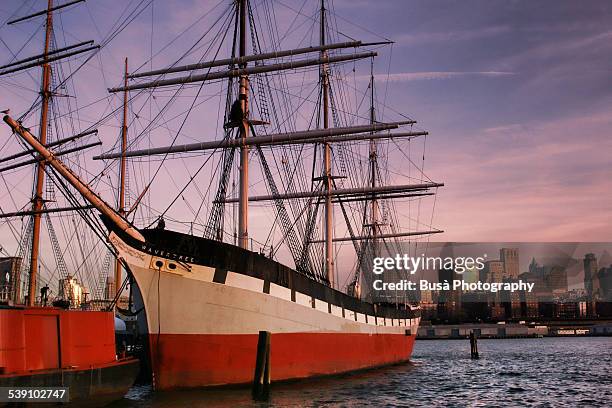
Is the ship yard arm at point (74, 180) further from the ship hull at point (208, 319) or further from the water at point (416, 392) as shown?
the water at point (416, 392)

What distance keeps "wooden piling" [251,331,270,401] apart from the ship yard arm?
4.87 meters

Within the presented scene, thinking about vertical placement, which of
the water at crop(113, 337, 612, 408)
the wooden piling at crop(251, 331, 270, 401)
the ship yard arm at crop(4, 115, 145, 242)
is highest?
the ship yard arm at crop(4, 115, 145, 242)

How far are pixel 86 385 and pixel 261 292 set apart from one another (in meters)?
6.69

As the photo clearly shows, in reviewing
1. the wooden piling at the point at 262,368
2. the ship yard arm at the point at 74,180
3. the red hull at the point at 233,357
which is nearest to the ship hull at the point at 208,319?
the red hull at the point at 233,357

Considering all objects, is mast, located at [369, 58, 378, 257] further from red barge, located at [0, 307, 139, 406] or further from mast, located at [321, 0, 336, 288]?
red barge, located at [0, 307, 139, 406]

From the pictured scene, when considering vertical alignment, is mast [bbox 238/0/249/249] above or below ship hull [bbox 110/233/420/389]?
above

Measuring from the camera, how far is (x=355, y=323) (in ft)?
98.1

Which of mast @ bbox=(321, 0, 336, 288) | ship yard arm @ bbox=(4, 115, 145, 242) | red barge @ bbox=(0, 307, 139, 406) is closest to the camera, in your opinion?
red barge @ bbox=(0, 307, 139, 406)

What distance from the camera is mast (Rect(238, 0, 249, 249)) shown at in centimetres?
2450

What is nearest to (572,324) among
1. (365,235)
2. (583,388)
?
(365,235)

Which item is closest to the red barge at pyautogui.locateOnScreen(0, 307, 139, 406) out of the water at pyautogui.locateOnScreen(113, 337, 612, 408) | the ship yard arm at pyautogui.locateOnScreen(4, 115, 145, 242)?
the water at pyautogui.locateOnScreen(113, 337, 612, 408)

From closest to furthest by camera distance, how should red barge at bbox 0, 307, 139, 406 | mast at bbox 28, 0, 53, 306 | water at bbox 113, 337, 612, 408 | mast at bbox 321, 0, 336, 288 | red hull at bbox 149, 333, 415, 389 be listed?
red barge at bbox 0, 307, 139, 406 → water at bbox 113, 337, 612, 408 → red hull at bbox 149, 333, 415, 389 → mast at bbox 28, 0, 53, 306 → mast at bbox 321, 0, 336, 288

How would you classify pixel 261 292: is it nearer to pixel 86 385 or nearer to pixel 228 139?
pixel 86 385

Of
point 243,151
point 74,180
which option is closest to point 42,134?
point 243,151
